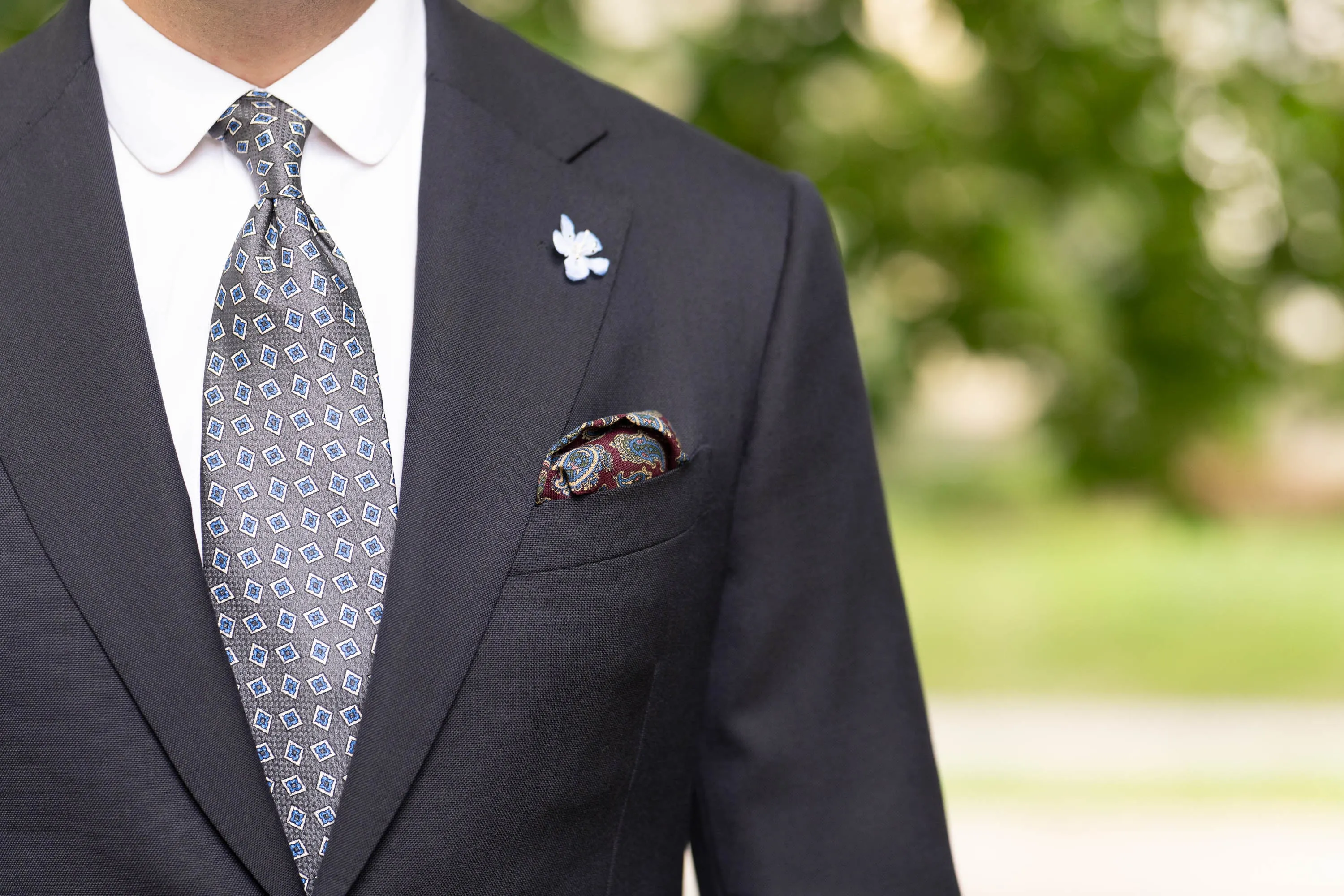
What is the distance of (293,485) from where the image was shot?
1.06 meters

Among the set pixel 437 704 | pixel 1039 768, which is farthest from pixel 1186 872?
pixel 437 704

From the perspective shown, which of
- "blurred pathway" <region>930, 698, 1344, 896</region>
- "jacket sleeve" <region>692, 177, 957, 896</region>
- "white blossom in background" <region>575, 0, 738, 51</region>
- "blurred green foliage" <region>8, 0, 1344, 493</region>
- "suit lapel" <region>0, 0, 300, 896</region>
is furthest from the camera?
"blurred pathway" <region>930, 698, 1344, 896</region>

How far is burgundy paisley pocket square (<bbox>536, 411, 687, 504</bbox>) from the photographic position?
1.11 m

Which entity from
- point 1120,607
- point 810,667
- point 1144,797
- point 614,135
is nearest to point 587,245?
point 614,135

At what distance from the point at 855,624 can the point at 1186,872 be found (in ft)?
9.93

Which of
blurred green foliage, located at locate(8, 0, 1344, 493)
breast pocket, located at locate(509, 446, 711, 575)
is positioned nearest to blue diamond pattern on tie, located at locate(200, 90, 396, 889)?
breast pocket, located at locate(509, 446, 711, 575)

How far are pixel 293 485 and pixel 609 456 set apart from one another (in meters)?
0.25

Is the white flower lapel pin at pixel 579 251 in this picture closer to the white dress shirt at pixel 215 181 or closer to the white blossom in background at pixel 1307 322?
the white dress shirt at pixel 215 181

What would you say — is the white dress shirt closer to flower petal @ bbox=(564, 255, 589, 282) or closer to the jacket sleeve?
flower petal @ bbox=(564, 255, 589, 282)

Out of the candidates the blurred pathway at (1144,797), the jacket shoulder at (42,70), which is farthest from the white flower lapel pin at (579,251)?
the blurred pathway at (1144,797)

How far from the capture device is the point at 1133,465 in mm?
3242

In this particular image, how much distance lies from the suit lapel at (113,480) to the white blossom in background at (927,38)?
76.2 inches

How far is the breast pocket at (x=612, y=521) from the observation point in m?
1.09

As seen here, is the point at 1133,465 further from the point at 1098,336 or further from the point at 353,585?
the point at 353,585
